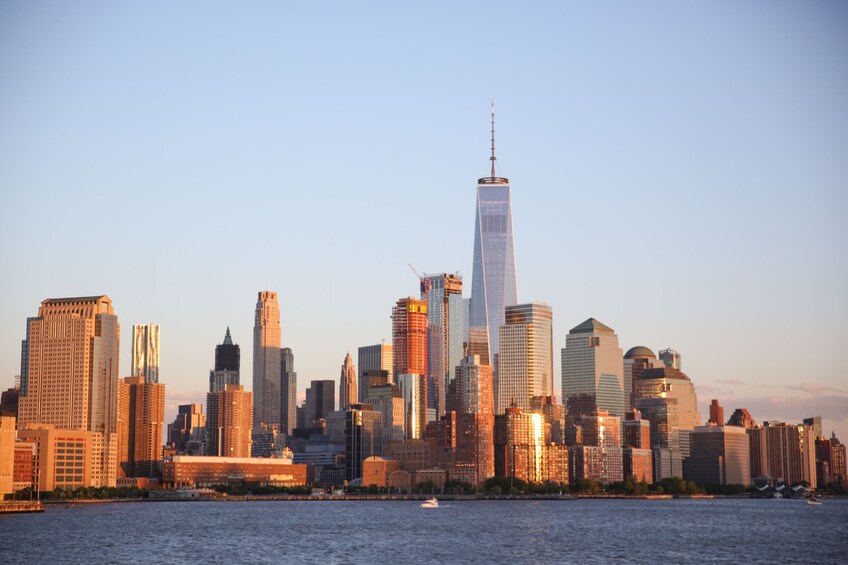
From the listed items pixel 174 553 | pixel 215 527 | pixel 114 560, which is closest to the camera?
pixel 114 560

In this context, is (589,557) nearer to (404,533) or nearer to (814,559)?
(814,559)

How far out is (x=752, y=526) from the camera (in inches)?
7815

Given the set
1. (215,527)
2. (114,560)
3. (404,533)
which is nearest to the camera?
(114,560)

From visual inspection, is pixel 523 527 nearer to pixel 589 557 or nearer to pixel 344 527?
pixel 344 527

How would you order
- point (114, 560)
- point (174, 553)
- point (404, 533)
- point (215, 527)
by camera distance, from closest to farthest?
point (114, 560), point (174, 553), point (404, 533), point (215, 527)

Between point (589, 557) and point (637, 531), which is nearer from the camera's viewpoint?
point (589, 557)

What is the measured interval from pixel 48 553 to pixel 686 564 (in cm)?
6351

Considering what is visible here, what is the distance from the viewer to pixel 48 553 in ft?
450

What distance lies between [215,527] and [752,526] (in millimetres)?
77484

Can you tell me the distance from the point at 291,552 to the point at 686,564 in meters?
40.9

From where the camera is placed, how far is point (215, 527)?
191 metres

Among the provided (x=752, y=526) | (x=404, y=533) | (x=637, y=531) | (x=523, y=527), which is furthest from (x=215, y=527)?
(x=752, y=526)

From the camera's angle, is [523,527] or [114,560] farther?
[523,527]

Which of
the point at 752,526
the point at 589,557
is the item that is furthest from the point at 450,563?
the point at 752,526
